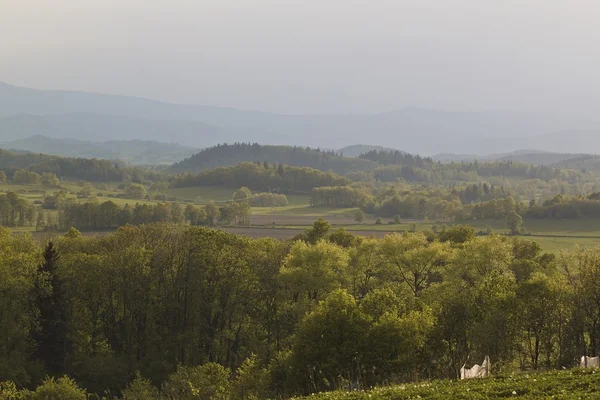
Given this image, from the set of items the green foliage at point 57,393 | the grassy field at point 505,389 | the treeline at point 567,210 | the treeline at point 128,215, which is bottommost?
the green foliage at point 57,393

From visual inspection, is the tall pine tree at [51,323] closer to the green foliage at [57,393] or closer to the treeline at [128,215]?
the green foliage at [57,393]

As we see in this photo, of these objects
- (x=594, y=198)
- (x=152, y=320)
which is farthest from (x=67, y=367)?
(x=594, y=198)

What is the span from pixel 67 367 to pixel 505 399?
4086 cm

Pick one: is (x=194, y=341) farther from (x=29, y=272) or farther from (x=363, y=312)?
(x=363, y=312)

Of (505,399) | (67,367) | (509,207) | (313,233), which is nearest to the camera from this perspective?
(505,399)

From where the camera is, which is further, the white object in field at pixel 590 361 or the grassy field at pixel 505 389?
the white object in field at pixel 590 361

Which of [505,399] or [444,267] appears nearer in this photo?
[505,399]

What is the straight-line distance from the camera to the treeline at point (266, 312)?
36.8 metres

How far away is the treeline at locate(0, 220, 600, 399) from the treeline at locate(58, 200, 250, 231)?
298 feet

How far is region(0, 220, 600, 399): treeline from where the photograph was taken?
36.8 metres

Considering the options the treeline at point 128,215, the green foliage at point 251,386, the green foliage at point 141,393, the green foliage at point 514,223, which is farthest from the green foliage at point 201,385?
the green foliage at point 514,223

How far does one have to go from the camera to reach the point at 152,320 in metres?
57.0

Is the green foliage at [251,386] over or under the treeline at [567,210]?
under

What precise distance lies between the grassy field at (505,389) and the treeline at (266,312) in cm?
944
